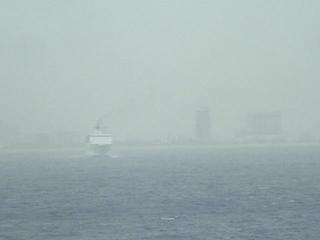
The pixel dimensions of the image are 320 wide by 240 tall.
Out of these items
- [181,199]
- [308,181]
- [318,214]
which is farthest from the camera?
[308,181]

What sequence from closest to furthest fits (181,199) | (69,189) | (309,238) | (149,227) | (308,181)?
(309,238) → (149,227) → (181,199) → (69,189) → (308,181)

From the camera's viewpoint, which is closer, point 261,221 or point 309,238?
point 309,238

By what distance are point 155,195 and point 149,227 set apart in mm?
30690

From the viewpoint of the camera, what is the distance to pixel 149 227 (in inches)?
2795

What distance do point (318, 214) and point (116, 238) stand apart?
84.5ft

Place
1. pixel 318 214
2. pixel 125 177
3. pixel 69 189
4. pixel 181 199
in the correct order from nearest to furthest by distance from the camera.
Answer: pixel 318 214, pixel 181 199, pixel 69 189, pixel 125 177

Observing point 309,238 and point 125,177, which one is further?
point 125,177

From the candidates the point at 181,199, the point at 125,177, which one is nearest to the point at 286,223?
the point at 181,199

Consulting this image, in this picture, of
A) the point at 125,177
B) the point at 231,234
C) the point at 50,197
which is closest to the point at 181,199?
the point at 50,197

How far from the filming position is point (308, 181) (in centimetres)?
12412

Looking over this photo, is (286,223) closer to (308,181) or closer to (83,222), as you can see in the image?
(83,222)

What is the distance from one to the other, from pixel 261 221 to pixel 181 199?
23108 mm

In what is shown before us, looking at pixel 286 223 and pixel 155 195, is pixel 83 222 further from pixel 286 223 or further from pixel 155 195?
pixel 155 195

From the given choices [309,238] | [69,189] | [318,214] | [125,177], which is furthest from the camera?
[125,177]
